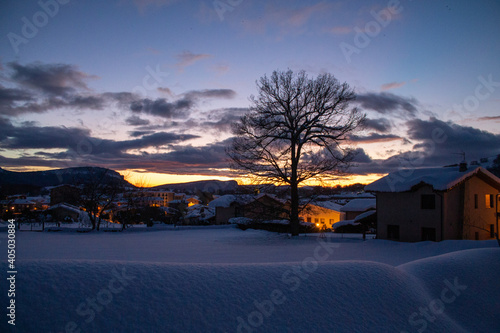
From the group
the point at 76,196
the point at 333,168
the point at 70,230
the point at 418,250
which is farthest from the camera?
the point at 76,196

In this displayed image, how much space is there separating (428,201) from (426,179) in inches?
62.8

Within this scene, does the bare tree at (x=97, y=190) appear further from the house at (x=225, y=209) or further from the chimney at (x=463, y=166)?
the chimney at (x=463, y=166)

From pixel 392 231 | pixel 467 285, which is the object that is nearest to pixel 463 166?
pixel 392 231

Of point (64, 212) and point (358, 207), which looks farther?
point (64, 212)

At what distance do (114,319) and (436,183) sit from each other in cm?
2193

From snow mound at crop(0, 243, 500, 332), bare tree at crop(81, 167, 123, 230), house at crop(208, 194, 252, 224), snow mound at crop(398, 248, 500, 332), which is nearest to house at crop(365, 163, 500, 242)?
snow mound at crop(398, 248, 500, 332)

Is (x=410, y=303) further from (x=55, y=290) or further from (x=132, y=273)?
(x=55, y=290)

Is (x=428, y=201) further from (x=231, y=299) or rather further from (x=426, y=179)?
(x=231, y=299)

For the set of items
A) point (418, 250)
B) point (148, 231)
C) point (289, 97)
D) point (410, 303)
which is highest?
point (289, 97)

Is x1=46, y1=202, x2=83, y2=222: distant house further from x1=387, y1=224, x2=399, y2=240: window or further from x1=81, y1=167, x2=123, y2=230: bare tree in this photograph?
x1=387, y1=224, x2=399, y2=240: window

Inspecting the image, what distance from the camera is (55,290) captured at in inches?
212

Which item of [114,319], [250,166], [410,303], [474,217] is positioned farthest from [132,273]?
[474,217]

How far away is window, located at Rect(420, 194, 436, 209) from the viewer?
21.8m

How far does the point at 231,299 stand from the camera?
19.1 ft
